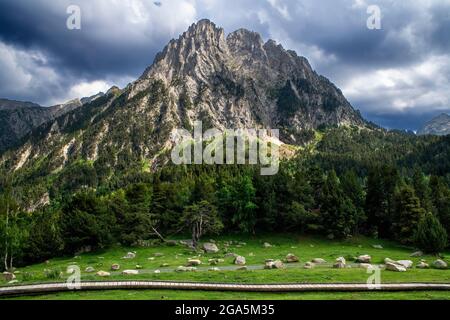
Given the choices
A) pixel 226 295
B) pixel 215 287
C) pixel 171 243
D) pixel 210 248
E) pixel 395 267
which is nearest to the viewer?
pixel 226 295

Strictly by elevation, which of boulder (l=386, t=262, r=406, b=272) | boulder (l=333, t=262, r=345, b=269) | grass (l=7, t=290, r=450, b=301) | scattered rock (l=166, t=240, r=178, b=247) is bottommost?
scattered rock (l=166, t=240, r=178, b=247)

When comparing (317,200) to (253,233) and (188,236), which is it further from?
(188,236)

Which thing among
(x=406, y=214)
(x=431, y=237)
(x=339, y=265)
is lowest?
(x=339, y=265)

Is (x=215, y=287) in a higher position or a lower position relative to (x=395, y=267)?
higher

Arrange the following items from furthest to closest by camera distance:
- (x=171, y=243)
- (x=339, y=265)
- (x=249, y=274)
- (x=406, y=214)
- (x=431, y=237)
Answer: (x=406, y=214), (x=171, y=243), (x=431, y=237), (x=339, y=265), (x=249, y=274)

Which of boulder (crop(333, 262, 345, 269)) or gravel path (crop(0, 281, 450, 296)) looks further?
boulder (crop(333, 262, 345, 269))

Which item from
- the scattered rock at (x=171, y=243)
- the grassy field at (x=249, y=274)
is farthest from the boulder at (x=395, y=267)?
the scattered rock at (x=171, y=243)

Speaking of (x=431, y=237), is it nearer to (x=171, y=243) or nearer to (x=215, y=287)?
(x=215, y=287)

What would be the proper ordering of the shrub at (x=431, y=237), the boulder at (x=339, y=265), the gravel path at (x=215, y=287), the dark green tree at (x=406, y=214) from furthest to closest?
1. the dark green tree at (x=406, y=214)
2. the shrub at (x=431, y=237)
3. the boulder at (x=339, y=265)
4. the gravel path at (x=215, y=287)

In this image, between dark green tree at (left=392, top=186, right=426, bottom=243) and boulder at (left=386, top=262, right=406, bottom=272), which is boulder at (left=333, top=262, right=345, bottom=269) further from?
dark green tree at (left=392, top=186, right=426, bottom=243)

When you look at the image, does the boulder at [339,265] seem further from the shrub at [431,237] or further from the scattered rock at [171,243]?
the scattered rock at [171,243]

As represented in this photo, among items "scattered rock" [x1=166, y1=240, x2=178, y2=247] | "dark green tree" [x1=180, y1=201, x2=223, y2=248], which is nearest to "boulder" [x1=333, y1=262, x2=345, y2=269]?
"dark green tree" [x1=180, y1=201, x2=223, y2=248]

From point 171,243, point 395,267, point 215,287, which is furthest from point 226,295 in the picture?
point 171,243

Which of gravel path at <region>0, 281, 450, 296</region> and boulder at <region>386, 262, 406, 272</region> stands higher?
gravel path at <region>0, 281, 450, 296</region>
